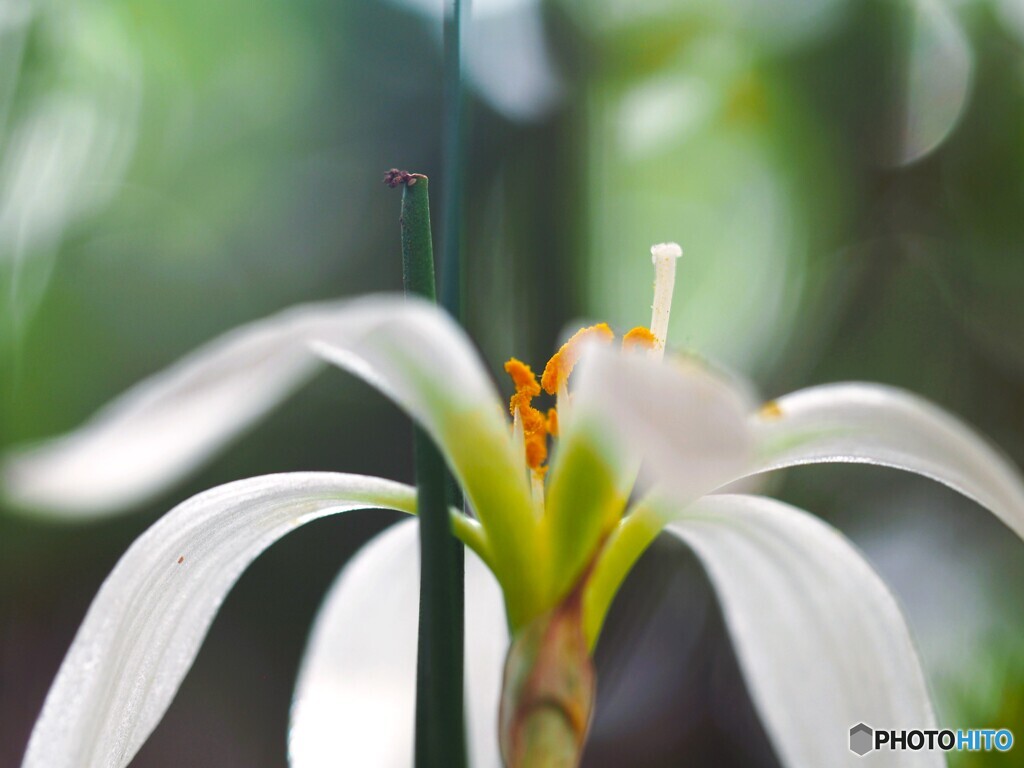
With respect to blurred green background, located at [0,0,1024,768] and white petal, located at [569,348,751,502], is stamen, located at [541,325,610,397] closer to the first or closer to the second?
white petal, located at [569,348,751,502]

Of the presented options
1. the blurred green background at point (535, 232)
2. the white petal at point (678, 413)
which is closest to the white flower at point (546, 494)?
the white petal at point (678, 413)

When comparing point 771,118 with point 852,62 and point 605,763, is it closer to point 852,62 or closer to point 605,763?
point 852,62

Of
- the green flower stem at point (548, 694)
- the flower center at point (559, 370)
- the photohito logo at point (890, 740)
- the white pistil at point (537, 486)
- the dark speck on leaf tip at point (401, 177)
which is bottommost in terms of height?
the photohito logo at point (890, 740)

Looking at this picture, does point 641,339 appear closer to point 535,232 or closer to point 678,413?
point 678,413

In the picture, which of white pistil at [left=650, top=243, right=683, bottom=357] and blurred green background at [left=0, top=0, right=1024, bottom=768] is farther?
blurred green background at [left=0, top=0, right=1024, bottom=768]

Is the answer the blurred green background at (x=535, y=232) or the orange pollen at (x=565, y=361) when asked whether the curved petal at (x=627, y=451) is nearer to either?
the orange pollen at (x=565, y=361)

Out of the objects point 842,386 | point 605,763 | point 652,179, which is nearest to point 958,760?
point 842,386

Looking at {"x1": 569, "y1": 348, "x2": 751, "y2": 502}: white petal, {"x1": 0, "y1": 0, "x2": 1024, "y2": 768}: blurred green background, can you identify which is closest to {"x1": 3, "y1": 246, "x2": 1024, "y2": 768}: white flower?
{"x1": 569, "y1": 348, "x2": 751, "y2": 502}: white petal
